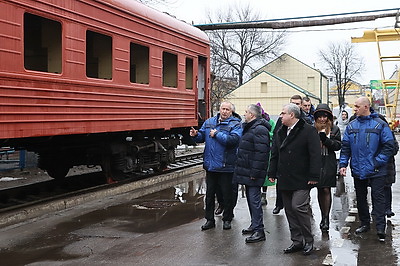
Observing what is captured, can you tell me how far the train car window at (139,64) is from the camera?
33.2ft

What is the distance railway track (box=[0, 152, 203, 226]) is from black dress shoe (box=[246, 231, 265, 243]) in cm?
342

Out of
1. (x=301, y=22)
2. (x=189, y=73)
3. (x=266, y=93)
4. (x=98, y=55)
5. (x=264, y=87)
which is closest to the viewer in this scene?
(x=98, y=55)

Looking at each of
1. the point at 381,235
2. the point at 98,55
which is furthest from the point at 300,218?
the point at 98,55

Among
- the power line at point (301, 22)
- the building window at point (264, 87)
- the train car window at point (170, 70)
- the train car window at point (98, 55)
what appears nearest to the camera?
the train car window at point (98, 55)

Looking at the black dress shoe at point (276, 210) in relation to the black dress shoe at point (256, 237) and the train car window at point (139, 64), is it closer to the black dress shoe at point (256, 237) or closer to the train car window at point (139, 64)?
the black dress shoe at point (256, 237)

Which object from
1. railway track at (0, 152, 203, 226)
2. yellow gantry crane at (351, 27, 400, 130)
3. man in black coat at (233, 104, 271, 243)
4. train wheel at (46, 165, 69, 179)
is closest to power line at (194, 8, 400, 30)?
yellow gantry crane at (351, 27, 400, 130)

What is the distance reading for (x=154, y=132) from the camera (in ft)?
39.2

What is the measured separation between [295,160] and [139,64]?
542cm

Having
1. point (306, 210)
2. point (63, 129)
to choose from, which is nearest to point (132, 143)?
point (63, 129)

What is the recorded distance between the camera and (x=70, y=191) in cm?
1012

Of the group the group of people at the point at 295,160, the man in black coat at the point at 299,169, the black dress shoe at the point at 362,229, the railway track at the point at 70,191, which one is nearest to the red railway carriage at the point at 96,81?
the railway track at the point at 70,191

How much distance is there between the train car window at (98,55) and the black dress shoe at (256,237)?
13.7 ft

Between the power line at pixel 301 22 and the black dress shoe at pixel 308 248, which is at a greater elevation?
the power line at pixel 301 22

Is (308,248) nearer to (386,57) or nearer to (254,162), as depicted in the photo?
(254,162)
